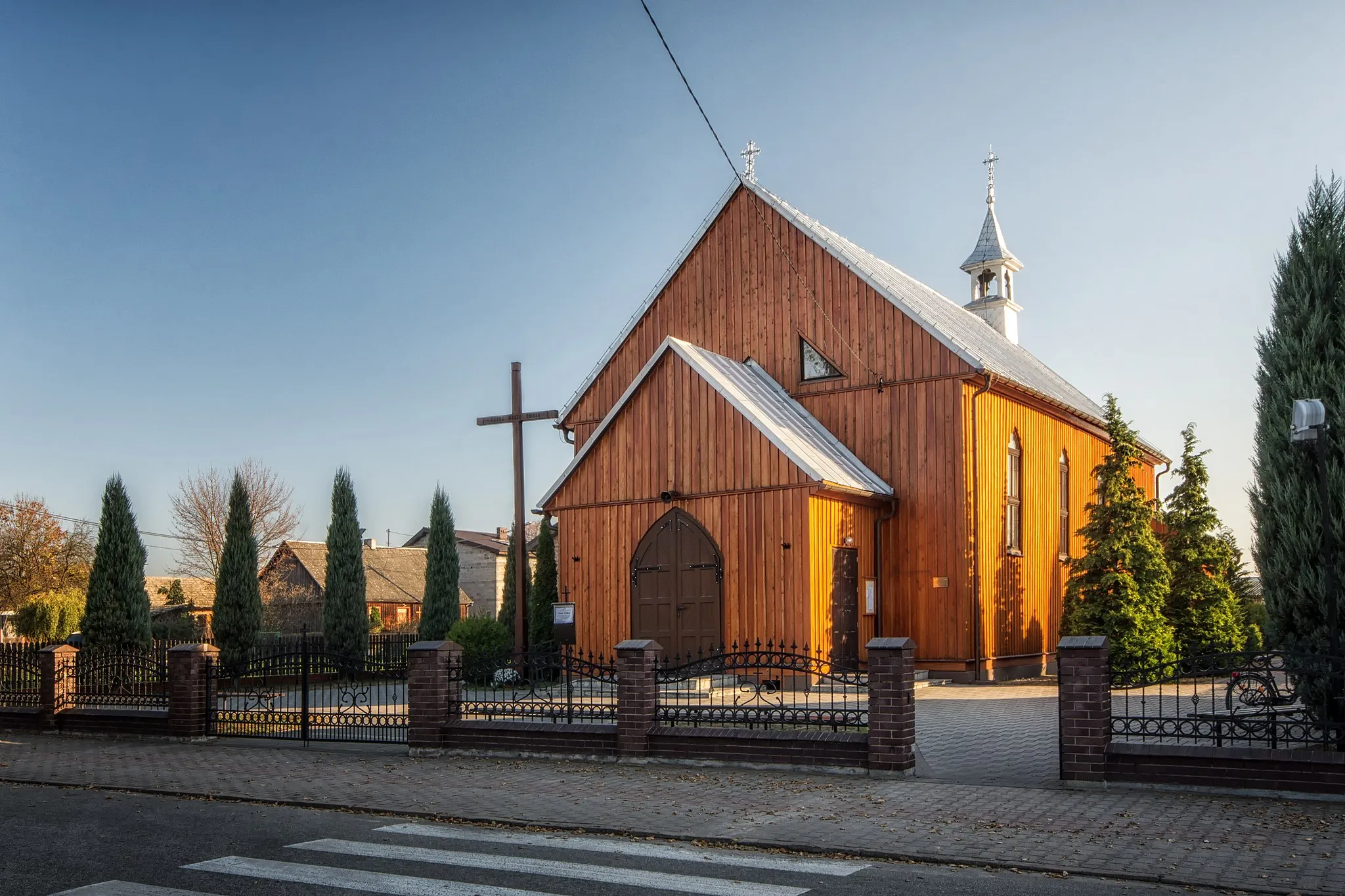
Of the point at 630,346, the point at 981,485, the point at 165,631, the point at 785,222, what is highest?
the point at 785,222

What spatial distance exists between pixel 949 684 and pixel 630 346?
10418mm

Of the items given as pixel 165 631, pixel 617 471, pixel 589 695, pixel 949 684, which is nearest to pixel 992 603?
pixel 949 684

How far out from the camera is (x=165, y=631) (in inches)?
1379

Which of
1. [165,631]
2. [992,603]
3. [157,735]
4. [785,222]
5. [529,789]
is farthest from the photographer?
[165,631]

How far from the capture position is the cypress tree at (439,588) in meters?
32.7

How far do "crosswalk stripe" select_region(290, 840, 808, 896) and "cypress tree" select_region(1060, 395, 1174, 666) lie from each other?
15338mm

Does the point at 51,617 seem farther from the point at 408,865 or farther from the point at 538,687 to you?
the point at 408,865

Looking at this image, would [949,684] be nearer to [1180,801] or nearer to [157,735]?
[1180,801]

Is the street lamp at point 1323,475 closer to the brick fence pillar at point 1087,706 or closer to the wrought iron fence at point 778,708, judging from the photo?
the brick fence pillar at point 1087,706

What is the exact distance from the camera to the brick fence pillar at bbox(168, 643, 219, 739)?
649 inches

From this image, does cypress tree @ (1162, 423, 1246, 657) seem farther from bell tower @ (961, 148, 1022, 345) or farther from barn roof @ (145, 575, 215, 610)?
barn roof @ (145, 575, 215, 610)

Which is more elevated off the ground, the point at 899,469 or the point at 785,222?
the point at 785,222

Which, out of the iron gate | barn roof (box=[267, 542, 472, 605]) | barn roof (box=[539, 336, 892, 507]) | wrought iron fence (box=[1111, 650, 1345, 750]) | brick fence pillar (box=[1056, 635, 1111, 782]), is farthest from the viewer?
barn roof (box=[267, 542, 472, 605])

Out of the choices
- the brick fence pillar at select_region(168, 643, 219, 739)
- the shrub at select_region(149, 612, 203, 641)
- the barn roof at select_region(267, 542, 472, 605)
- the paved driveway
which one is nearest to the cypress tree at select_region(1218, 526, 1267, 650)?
the paved driveway
